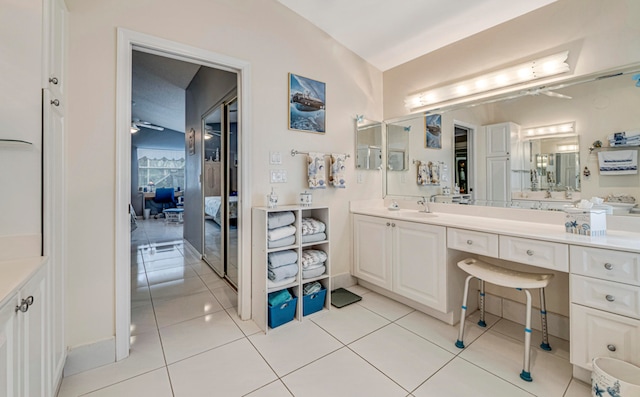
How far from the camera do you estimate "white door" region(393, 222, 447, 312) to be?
6.79 ft

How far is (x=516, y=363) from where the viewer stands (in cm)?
166

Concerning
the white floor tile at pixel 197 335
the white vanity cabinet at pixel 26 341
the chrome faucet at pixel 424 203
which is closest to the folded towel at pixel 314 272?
the white floor tile at pixel 197 335

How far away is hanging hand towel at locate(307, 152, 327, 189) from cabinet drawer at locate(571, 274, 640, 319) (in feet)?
6.20

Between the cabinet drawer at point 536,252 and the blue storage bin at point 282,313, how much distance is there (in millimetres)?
1599

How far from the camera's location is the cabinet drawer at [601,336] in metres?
1.29

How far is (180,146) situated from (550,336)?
36.8 feet

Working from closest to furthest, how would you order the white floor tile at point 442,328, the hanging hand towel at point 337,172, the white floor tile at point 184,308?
the white floor tile at point 442,328, the white floor tile at point 184,308, the hanging hand towel at point 337,172

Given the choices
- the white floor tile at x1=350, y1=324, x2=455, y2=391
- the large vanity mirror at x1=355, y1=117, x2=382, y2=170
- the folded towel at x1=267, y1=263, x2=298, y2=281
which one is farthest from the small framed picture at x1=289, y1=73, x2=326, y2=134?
the white floor tile at x1=350, y1=324, x2=455, y2=391

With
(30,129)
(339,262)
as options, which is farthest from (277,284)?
(30,129)

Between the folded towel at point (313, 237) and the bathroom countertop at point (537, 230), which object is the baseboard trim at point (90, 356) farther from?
the bathroom countertop at point (537, 230)

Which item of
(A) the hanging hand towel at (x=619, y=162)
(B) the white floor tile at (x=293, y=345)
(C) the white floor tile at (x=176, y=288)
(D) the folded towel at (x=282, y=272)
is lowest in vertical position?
(B) the white floor tile at (x=293, y=345)

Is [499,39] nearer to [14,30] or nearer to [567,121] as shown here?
[567,121]

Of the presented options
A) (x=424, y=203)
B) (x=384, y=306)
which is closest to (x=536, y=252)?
(x=424, y=203)

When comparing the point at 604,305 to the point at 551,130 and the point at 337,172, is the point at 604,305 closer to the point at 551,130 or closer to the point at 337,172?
the point at 551,130
